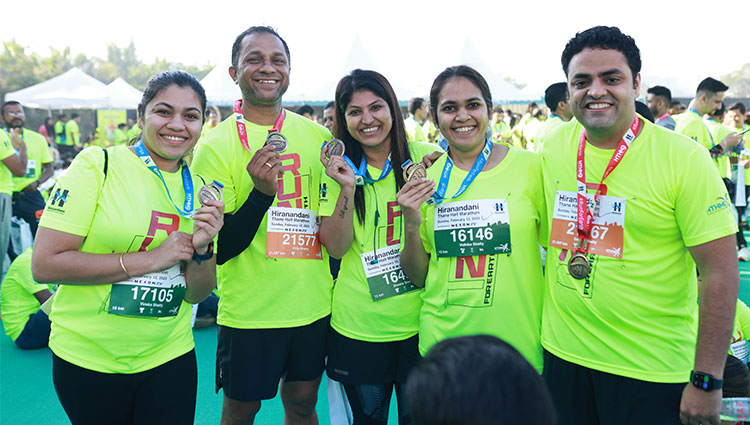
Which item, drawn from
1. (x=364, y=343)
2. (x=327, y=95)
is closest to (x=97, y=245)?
(x=364, y=343)

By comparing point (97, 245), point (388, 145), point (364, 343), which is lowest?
point (364, 343)

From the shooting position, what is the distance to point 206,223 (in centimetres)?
213

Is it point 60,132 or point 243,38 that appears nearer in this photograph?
point 243,38

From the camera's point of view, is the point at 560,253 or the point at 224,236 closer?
the point at 560,253

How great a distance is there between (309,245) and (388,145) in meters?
0.68

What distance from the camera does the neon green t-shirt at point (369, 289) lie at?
254 centimetres

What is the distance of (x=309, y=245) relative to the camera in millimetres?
2672

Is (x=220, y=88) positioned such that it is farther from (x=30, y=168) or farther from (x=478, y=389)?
(x=478, y=389)

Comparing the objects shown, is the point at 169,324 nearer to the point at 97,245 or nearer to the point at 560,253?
the point at 97,245

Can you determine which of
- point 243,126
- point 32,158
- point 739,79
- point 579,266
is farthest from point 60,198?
point 739,79

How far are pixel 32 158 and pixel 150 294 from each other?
6.88 m

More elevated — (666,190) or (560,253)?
(666,190)

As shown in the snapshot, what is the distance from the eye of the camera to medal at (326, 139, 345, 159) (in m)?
2.54

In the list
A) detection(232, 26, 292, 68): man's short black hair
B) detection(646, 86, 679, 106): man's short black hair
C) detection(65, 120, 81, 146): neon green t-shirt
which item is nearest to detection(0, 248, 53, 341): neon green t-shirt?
detection(232, 26, 292, 68): man's short black hair
